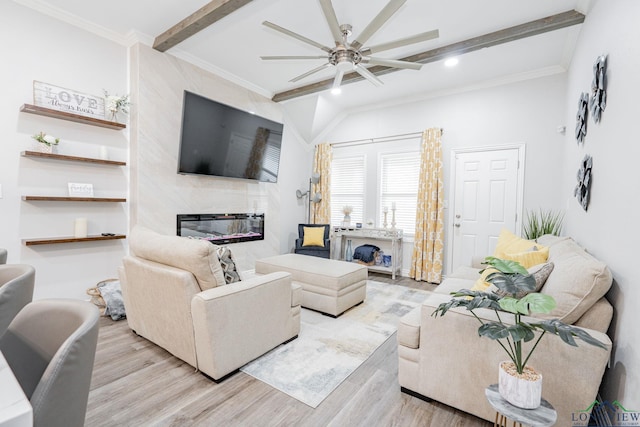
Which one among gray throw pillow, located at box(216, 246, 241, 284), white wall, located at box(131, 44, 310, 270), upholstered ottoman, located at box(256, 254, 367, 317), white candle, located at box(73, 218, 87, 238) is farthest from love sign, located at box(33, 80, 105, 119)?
upholstered ottoman, located at box(256, 254, 367, 317)

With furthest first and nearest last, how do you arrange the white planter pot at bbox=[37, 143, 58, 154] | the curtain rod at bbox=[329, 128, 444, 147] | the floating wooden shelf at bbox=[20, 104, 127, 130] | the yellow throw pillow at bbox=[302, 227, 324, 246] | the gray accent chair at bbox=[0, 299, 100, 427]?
the yellow throw pillow at bbox=[302, 227, 324, 246]
the curtain rod at bbox=[329, 128, 444, 147]
the white planter pot at bbox=[37, 143, 58, 154]
the floating wooden shelf at bbox=[20, 104, 127, 130]
the gray accent chair at bbox=[0, 299, 100, 427]

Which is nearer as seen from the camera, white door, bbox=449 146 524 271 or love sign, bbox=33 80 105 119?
love sign, bbox=33 80 105 119

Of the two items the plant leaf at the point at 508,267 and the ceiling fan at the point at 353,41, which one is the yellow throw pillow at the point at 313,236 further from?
the plant leaf at the point at 508,267

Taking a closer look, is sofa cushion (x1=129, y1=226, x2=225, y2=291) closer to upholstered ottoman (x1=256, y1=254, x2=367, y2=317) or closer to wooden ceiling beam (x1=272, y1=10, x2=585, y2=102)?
upholstered ottoman (x1=256, y1=254, x2=367, y2=317)

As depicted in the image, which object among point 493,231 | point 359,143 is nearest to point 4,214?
point 359,143

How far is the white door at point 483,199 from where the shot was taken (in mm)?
4266

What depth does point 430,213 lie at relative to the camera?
187 inches

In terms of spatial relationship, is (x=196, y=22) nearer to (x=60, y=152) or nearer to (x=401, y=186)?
(x=60, y=152)

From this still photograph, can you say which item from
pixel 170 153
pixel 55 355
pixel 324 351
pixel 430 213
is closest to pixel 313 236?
pixel 430 213

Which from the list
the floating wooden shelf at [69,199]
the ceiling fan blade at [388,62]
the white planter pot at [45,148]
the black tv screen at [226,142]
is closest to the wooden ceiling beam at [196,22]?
the black tv screen at [226,142]

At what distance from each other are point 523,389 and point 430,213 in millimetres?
3688

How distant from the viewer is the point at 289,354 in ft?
7.80

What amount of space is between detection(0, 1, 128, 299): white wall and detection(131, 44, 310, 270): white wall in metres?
0.21

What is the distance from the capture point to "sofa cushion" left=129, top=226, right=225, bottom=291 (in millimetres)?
1941
